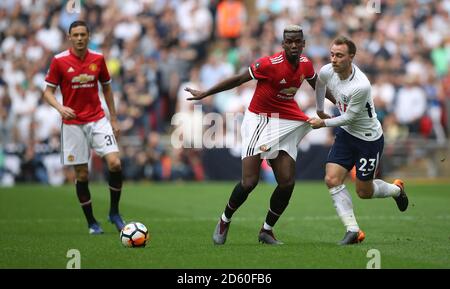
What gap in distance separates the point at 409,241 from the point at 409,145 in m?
12.9

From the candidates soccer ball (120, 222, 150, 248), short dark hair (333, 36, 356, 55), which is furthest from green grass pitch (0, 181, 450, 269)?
short dark hair (333, 36, 356, 55)

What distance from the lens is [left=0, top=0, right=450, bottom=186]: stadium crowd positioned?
23.4 meters

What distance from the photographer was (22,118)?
77.6ft

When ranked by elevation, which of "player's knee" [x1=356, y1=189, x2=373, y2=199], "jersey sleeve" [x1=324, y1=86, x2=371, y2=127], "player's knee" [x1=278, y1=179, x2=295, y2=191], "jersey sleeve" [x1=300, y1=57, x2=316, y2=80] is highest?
"jersey sleeve" [x1=300, y1=57, x2=316, y2=80]

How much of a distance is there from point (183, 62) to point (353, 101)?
14551mm

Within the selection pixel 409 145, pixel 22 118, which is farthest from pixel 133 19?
pixel 409 145

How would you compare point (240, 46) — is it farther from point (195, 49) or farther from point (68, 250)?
point (68, 250)

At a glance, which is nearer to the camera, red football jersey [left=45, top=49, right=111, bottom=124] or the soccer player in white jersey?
the soccer player in white jersey

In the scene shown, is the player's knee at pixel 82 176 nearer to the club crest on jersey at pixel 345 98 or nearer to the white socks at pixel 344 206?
the white socks at pixel 344 206

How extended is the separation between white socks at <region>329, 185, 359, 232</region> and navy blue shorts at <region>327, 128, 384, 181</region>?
0.31 meters

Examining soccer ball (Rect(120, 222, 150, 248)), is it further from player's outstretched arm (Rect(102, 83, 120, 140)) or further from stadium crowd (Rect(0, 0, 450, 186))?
stadium crowd (Rect(0, 0, 450, 186))

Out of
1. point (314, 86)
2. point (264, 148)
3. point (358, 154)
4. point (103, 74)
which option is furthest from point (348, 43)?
point (103, 74)
